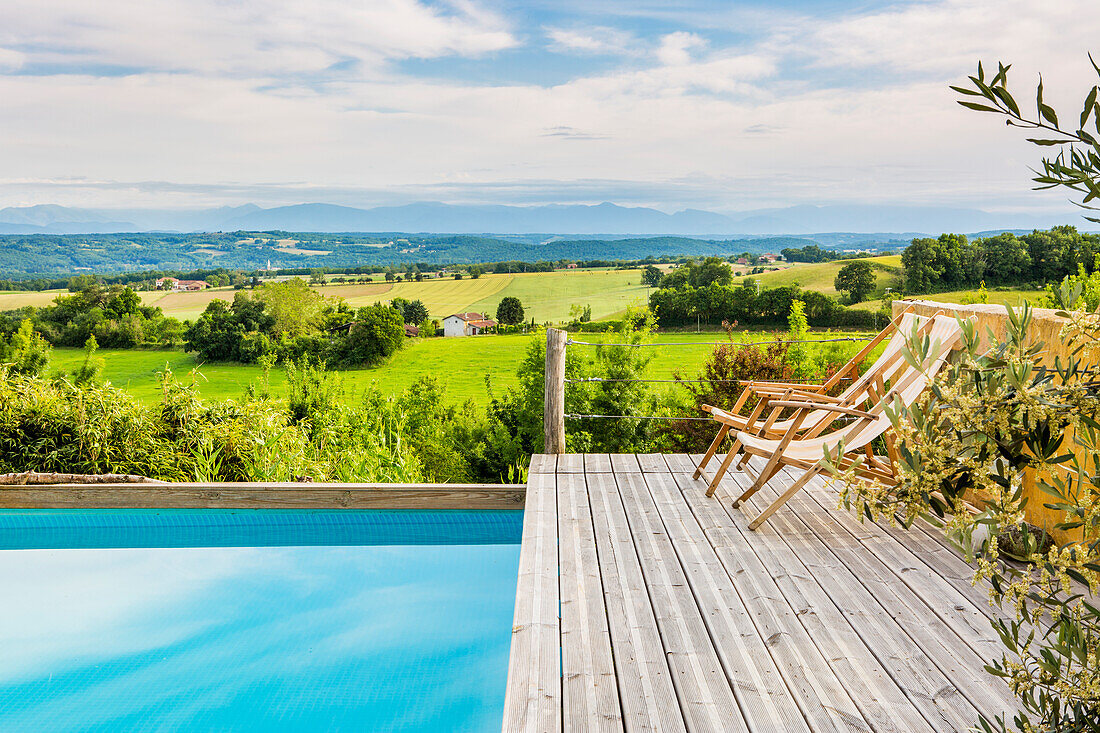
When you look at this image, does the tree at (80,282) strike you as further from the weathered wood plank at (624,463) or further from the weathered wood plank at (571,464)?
the weathered wood plank at (624,463)

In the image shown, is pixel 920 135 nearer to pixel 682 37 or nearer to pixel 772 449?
pixel 682 37

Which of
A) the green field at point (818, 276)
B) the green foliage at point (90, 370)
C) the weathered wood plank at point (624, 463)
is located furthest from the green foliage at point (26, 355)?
the green field at point (818, 276)

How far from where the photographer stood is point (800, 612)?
2.28 meters

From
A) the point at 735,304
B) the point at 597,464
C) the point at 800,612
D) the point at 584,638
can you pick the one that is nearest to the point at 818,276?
the point at 735,304

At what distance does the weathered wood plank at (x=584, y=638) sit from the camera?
1759mm

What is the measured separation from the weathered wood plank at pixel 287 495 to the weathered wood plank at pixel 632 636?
0.82 m


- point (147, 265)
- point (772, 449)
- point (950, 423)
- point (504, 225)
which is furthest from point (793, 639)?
point (504, 225)

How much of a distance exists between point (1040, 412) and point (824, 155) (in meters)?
19.6

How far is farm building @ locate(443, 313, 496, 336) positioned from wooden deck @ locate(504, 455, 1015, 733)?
39.1 ft

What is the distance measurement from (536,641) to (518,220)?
24.6 m

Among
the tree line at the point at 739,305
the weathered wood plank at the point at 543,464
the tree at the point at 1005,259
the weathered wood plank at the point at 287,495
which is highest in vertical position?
the tree at the point at 1005,259

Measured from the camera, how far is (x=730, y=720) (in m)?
1.73

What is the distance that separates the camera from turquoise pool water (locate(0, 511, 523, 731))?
2717 mm

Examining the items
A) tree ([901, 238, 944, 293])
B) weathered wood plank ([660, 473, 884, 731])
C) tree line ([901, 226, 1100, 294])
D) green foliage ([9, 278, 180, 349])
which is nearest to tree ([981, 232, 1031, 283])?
tree line ([901, 226, 1100, 294])
